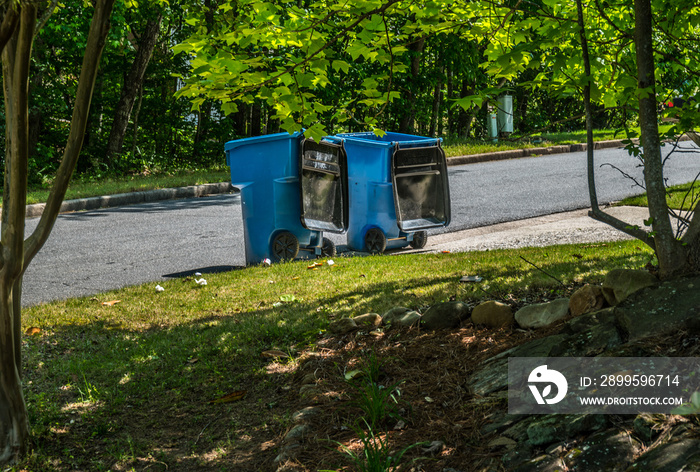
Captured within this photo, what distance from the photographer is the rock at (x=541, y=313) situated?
12.6ft

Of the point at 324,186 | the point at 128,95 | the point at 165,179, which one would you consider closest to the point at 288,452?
the point at 324,186

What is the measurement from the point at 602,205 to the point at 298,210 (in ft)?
15.9

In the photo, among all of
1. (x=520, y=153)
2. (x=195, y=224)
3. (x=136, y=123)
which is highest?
(x=136, y=123)

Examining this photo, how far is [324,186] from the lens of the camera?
24.2 feet

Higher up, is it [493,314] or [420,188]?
[420,188]

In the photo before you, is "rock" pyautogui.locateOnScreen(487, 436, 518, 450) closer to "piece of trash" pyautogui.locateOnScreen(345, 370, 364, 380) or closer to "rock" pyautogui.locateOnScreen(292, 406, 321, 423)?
"rock" pyautogui.locateOnScreen(292, 406, 321, 423)

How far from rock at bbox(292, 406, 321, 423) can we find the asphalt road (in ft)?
11.7

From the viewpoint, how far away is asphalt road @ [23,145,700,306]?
6914 mm

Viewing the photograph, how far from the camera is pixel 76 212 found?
10.8 meters

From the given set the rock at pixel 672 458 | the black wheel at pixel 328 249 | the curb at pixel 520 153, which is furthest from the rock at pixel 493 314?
the curb at pixel 520 153

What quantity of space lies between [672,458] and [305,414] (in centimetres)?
171

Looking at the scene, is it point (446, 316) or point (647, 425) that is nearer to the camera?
point (647, 425)

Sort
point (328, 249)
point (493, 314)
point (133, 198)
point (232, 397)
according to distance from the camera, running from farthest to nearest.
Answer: point (133, 198) → point (328, 249) → point (493, 314) → point (232, 397)

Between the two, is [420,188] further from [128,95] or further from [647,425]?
[128,95]
